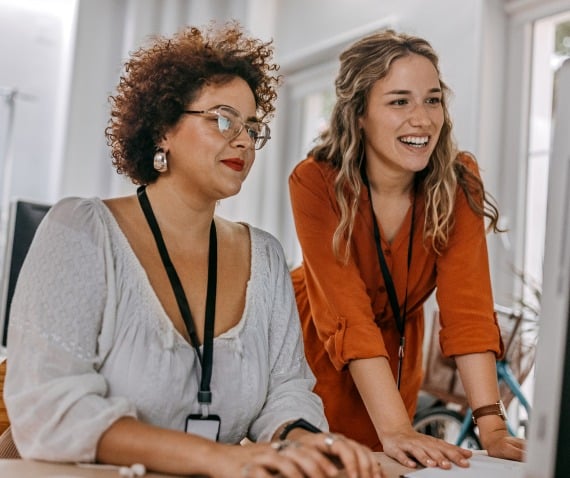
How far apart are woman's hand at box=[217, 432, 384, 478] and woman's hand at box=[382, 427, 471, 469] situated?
0.19 m

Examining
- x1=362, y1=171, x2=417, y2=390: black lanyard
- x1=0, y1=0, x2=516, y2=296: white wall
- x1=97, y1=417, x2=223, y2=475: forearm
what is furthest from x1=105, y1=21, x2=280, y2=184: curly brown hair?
x1=0, y1=0, x2=516, y2=296: white wall

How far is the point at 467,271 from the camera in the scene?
163 cm

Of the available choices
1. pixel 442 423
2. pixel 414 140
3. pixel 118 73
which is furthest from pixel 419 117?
pixel 118 73

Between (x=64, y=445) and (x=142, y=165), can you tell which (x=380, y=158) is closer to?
(x=142, y=165)

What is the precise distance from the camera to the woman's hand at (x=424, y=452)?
119 cm

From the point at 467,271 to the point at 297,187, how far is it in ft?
1.44

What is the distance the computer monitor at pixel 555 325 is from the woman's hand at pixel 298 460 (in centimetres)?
32

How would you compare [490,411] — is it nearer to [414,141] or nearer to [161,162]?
[414,141]

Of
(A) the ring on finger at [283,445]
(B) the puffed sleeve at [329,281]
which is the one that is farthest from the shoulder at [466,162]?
(A) the ring on finger at [283,445]

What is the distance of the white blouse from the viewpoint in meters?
1.04

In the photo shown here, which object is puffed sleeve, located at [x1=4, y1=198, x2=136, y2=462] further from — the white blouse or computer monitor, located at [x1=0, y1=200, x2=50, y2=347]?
computer monitor, located at [x1=0, y1=200, x2=50, y2=347]

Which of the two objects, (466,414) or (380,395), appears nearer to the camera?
(380,395)

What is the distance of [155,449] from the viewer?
1.00m

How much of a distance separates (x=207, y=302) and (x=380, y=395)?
0.42 metres
